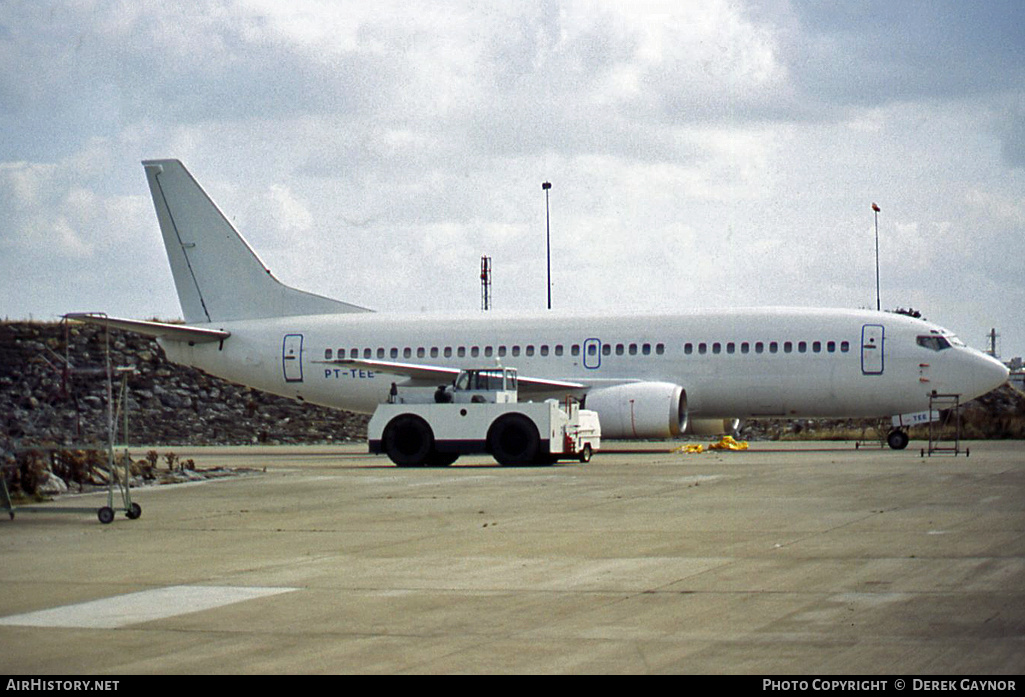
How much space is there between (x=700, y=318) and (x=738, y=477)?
43.9 ft

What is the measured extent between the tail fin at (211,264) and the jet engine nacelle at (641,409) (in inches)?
366

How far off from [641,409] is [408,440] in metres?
6.53

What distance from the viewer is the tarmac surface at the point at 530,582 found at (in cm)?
706

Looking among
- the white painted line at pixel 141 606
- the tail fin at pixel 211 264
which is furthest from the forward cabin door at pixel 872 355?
the white painted line at pixel 141 606

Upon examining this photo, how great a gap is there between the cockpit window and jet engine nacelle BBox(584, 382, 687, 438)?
229 inches

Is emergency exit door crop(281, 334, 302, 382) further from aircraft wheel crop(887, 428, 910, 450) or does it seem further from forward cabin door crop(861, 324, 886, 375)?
aircraft wheel crop(887, 428, 910, 450)

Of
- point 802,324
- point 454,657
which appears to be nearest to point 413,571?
point 454,657

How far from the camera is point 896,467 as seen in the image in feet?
76.8

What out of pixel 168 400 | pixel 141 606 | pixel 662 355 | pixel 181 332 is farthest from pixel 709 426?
pixel 141 606

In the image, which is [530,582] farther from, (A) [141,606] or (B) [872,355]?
(B) [872,355]

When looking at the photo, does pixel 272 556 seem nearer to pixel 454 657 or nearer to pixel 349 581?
pixel 349 581

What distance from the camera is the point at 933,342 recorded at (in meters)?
32.7

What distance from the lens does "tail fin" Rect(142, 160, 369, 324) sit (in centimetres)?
3781

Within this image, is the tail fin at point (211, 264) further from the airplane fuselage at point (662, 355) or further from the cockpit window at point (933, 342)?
the cockpit window at point (933, 342)
